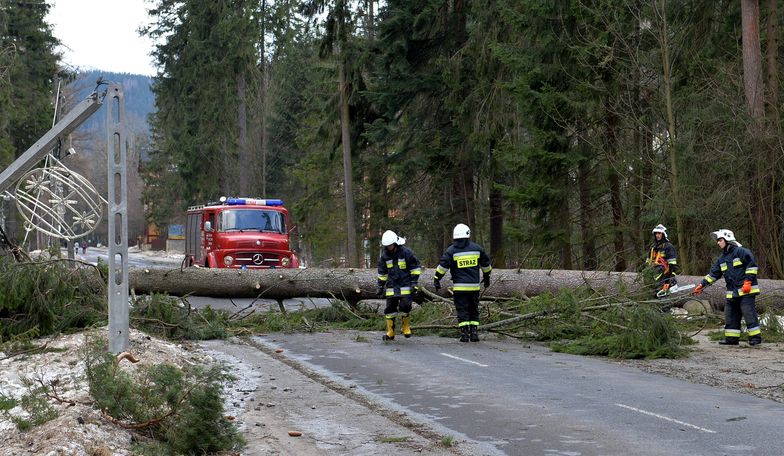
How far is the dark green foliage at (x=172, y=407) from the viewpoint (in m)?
7.57

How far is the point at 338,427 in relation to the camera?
8.91 meters

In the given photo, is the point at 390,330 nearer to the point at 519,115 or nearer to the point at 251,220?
the point at 251,220

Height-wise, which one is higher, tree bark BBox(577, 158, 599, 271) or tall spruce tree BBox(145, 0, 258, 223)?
tall spruce tree BBox(145, 0, 258, 223)

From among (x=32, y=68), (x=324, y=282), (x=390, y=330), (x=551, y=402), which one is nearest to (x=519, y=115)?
(x=324, y=282)

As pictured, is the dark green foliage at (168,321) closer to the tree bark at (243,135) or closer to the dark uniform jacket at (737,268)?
the dark uniform jacket at (737,268)

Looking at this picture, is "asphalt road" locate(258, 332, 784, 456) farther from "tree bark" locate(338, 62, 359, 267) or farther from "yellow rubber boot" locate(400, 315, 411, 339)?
"tree bark" locate(338, 62, 359, 267)

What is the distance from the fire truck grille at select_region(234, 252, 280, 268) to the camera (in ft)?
87.1

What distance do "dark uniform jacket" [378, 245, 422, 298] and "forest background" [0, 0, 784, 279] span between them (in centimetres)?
359

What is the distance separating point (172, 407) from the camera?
8.04 meters

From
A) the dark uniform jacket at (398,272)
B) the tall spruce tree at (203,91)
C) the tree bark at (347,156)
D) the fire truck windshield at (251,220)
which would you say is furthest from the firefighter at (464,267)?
the tall spruce tree at (203,91)

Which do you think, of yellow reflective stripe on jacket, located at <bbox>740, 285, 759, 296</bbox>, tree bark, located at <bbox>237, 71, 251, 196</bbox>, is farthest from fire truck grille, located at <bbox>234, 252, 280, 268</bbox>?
tree bark, located at <bbox>237, 71, 251, 196</bbox>

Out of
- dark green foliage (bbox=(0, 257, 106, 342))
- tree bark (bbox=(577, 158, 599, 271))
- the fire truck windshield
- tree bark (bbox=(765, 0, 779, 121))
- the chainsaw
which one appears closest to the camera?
dark green foliage (bbox=(0, 257, 106, 342))

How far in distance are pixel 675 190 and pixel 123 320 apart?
644 inches

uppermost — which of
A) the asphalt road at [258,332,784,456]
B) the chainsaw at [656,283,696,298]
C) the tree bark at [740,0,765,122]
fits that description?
the tree bark at [740,0,765,122]
